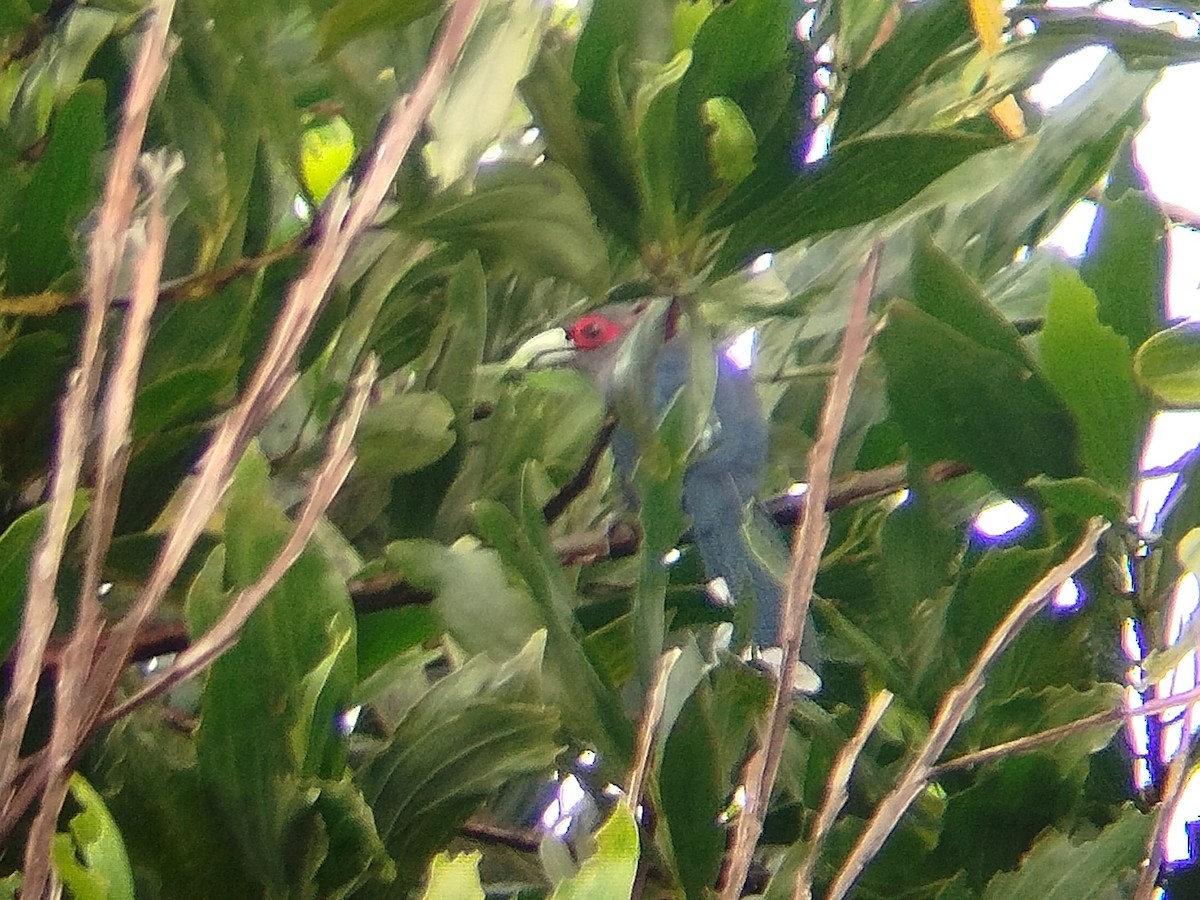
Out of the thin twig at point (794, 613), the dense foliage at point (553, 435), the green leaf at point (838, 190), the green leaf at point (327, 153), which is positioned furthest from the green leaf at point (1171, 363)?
the green leaf at point (327, 153)

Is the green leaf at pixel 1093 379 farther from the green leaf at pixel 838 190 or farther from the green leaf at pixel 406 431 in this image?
the green leaf at pixel 406 431

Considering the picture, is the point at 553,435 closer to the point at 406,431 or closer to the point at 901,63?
the point at 406,431

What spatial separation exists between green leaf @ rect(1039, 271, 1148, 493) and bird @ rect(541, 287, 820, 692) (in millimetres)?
131

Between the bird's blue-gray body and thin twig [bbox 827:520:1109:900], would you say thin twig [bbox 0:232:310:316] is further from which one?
thin twig [bbox 827:520:1109:900]

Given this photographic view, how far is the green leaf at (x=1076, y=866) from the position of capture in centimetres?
40

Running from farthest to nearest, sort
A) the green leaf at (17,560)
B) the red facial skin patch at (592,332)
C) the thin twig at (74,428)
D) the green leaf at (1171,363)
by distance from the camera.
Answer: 1. the red facial skin patch at (592,332)
2. the green leaf at (1171,363)
3. the green leaf at (17,560)
4. the thin twig at (74,428)

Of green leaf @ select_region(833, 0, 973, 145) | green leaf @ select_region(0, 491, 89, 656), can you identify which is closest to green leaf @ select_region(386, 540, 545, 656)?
green leaf @ select_region(0, 491, 89, 656)

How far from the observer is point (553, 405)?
1.65 ft

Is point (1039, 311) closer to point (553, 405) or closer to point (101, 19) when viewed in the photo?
point (553, 405)

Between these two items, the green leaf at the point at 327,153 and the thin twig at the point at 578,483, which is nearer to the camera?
the thin twig at the point at 578,483

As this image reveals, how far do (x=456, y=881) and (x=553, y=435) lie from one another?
0.26 meters

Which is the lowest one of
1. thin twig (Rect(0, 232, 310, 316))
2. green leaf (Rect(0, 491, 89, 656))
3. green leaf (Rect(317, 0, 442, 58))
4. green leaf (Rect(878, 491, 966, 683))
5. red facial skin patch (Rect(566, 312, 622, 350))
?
green leaf (Rect(878, 491, 966, 683))

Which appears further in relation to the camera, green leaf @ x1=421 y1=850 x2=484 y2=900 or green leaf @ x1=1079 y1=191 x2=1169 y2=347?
green leaf @ x1=1079 y1=191 x2=1169 y2=347

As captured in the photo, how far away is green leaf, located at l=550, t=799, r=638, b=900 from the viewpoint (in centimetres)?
27
